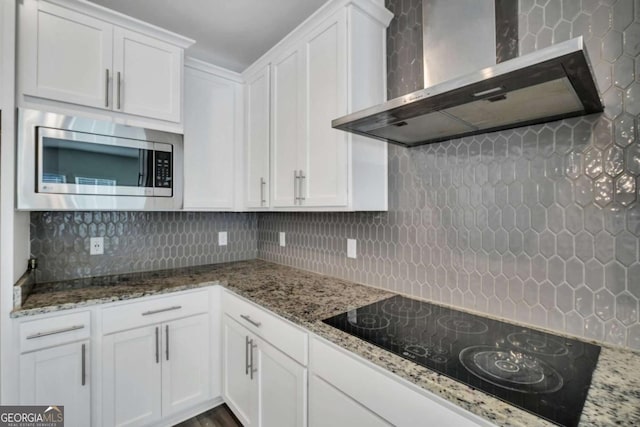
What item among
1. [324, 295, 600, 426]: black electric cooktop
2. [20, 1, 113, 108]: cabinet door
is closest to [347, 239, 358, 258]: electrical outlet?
[324, 295, 600, 426]: black electric cooktop

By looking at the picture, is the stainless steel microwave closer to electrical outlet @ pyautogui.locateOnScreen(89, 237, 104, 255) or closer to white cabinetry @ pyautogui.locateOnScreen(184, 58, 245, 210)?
white cabinetry @ pyautogui.locateOnScreen(184, 58, 245, 210)

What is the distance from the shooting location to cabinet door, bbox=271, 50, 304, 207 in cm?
185

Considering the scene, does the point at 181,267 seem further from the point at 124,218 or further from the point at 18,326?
the point at 18,326

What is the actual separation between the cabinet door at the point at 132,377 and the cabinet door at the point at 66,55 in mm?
1338

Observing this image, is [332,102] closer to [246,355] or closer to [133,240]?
[246,355]

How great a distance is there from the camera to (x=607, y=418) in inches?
26.9

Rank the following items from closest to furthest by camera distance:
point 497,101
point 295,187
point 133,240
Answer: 1. point 497,101
2. point 295,187
3. point 133,240

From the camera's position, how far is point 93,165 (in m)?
1.70

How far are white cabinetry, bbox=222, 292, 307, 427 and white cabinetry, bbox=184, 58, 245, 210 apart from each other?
769 millimetres

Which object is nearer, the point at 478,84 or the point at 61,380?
the point at 478,84

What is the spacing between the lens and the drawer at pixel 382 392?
83cm

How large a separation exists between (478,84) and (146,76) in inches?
74.1

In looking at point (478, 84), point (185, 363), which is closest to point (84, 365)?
point (185, 363)

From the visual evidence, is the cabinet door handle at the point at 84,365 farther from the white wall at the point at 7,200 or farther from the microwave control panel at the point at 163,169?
the microwave control panel at the point at 163,169
